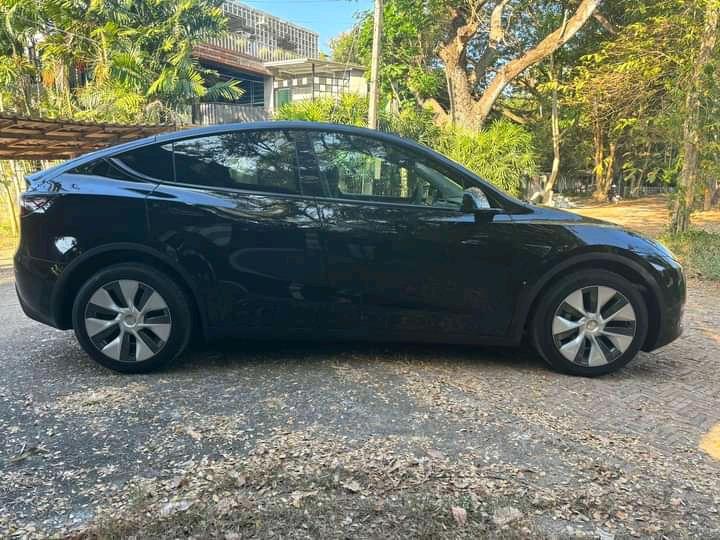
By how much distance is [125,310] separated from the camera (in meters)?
3.41

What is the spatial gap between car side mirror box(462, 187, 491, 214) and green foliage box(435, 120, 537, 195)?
1076cm

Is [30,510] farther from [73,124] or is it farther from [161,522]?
[73,124]

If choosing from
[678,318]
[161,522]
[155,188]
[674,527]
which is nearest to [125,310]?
[155,188]

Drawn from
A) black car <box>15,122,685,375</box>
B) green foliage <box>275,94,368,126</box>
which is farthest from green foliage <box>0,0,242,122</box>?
black car <box>15,122,685,375</box>

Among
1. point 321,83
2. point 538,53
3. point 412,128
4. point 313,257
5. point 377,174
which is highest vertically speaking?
point 321,83

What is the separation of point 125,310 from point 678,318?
3.71 meters

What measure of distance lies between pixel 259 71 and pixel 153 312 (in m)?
21.3

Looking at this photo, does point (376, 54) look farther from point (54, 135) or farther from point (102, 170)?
point (102, 170)

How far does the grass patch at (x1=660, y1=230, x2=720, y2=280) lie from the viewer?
7.77m

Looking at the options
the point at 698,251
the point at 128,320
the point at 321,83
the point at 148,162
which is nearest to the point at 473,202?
the point at 148,162

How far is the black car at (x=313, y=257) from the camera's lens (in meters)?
3.41

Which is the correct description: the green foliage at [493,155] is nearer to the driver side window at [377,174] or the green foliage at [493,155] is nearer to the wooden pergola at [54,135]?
the wooden pergola at [54,135]

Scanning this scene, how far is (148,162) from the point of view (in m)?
3.51

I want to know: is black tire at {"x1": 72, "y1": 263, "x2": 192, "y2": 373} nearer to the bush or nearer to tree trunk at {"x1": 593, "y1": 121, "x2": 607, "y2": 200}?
the bush
